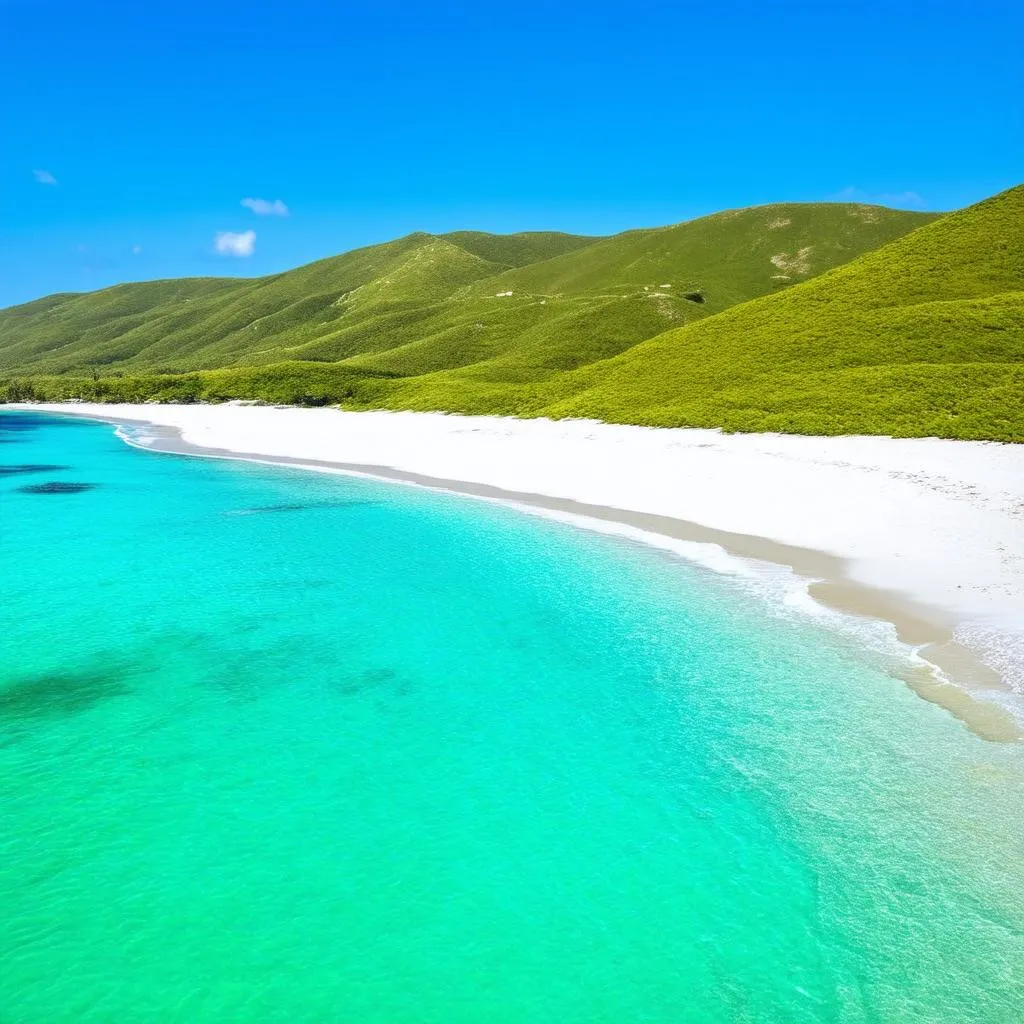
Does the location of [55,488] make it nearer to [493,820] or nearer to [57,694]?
[57,694]

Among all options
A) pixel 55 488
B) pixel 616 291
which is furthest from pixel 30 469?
pixel 616 291

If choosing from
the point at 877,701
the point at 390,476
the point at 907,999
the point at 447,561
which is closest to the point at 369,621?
the point at 447,561

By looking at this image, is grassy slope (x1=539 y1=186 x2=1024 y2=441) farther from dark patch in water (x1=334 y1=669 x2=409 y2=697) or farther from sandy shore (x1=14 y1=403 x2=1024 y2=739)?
dark patch in water (x1=334 y1=669 x2=409 y2=697)

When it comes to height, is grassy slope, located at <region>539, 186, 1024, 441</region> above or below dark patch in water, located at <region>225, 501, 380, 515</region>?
above

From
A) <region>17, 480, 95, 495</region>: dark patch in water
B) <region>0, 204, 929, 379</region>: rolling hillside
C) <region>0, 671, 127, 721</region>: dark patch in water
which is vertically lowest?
<region>0, 671, 127, 721</region>: dark patch in water

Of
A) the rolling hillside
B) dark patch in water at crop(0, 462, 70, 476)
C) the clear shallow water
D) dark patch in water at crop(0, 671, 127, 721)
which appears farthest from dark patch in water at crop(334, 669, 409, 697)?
the rolling hillside

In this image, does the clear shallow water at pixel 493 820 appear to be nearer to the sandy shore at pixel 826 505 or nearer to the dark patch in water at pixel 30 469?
the sandy shore at pixel 826 505
